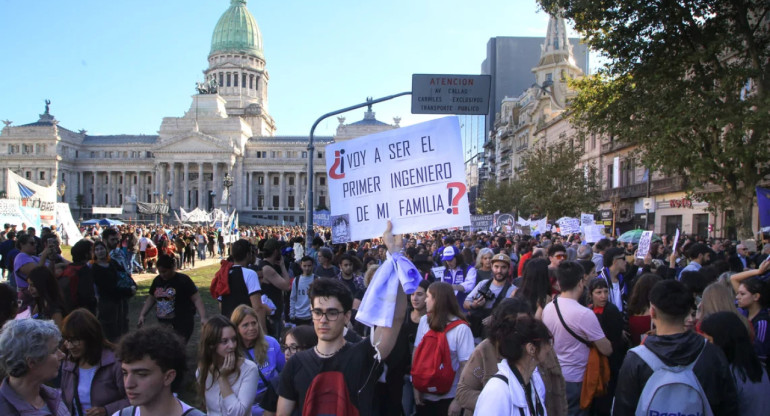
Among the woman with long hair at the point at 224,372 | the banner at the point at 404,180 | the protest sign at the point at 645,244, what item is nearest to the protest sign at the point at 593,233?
the protest sign at the point at 645,244

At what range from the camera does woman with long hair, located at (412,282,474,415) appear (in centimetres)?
444

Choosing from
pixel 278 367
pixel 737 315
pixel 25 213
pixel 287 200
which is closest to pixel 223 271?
pixel 278 367

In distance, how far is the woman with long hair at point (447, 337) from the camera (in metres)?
4.44

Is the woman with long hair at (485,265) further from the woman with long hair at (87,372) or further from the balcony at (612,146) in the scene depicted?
the balcony at (612,146)

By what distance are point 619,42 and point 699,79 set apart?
2.82 m

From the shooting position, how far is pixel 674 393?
3.52 meters

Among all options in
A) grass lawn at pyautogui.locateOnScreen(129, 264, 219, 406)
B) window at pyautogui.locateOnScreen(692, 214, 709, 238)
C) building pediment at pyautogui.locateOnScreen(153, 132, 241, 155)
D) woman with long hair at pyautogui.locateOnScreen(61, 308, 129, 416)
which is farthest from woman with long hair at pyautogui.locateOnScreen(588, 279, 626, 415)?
building pediment at pyautogui.locateOnScreen(153, 132, 241, 155)

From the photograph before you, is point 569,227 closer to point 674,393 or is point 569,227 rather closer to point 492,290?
point 492,290

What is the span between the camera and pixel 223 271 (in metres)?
6.68

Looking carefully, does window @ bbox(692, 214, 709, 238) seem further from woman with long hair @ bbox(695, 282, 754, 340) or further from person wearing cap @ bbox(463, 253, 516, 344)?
woman with long hair @ bbox(695, 282, 754, 340)

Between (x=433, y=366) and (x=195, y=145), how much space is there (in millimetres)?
95215

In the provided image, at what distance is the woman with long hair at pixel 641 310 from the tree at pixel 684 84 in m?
13.1

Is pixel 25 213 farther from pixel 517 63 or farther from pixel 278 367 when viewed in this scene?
pixel 517 63

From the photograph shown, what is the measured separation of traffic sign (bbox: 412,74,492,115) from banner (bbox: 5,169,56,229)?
1542cm
